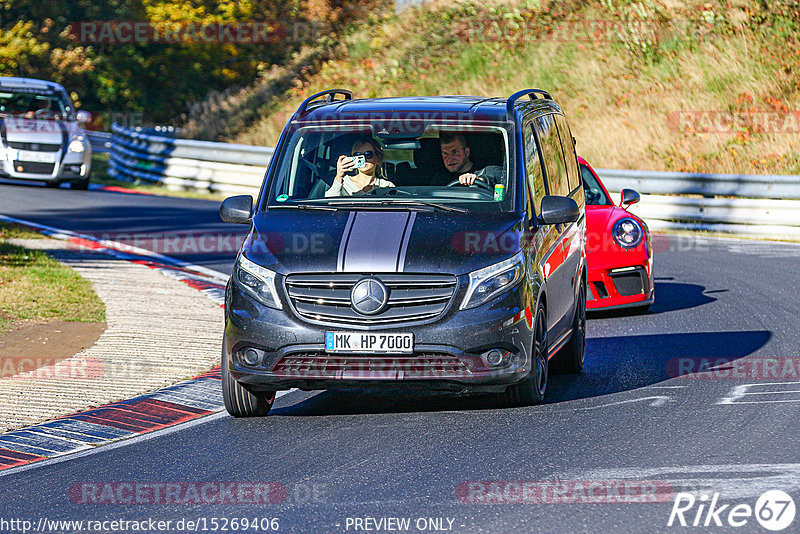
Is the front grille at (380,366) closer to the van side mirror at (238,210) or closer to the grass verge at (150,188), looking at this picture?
the van side mirror at (238,210)

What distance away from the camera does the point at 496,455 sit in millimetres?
7145

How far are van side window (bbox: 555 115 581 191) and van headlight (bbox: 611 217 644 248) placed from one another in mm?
1682

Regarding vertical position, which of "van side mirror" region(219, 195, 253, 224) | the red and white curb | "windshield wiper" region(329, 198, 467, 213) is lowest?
the red and white curb

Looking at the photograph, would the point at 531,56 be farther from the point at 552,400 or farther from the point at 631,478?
the point at 631,478

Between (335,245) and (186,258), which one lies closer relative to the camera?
(335,245)

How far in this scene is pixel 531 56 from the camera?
35.4 metres

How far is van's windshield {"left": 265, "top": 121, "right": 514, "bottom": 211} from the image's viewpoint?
28.7 ft

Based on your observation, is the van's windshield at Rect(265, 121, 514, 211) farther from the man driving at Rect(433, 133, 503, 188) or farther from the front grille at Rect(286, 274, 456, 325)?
the front grille at Rect(286, 274, 456, 325)

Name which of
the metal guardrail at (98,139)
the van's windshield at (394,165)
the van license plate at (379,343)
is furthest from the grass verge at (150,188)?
the van license plate at (379,343)

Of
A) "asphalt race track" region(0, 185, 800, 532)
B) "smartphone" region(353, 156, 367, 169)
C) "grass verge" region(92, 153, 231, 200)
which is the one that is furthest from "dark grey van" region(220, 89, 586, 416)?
"grass verge" region(92, 153, 231, 200)

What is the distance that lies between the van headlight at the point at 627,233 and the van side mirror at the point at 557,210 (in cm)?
404

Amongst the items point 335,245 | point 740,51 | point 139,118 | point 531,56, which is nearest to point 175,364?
point 335,245

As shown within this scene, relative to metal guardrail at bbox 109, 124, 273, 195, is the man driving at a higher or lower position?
higher

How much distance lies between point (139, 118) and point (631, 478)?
162ft
